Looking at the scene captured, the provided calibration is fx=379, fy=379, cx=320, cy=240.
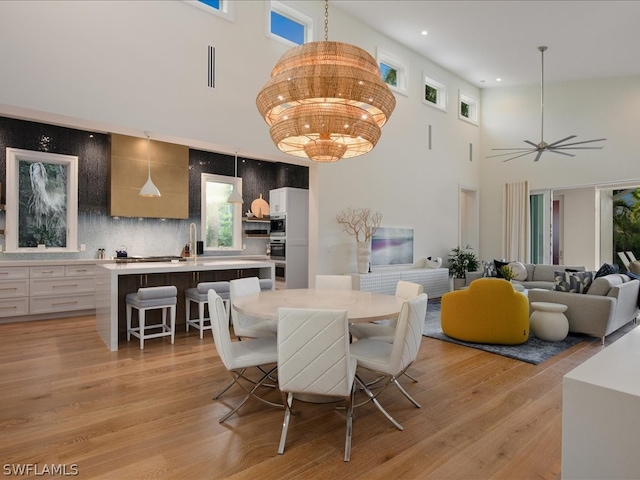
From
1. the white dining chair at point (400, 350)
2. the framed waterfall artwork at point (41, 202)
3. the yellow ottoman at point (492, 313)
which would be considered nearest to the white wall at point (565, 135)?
the yellow ottoman at point (492, 313)

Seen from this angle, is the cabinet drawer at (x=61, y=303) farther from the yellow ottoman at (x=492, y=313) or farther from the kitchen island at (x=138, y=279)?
the yellow ottoman at (x=492, y=313)

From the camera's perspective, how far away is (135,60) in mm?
4496

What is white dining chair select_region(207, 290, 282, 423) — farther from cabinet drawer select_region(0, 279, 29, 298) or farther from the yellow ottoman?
cabinet drawer select_region(0, 279, 29, 298)

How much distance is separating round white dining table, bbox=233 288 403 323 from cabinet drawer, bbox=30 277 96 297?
3995mm

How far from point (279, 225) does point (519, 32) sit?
5313 mm

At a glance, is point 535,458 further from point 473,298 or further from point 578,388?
point 473,298

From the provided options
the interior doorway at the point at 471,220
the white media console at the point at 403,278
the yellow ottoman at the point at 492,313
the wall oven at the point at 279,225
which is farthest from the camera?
the interior doorway at the point at 471,220

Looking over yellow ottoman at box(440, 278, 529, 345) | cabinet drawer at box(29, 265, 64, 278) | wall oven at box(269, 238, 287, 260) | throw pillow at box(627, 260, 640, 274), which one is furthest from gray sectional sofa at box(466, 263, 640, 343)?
cabinet drawer at box(29, 265, 64, 278)

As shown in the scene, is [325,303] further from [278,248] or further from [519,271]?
[519,271]

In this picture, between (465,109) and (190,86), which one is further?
(465,109)

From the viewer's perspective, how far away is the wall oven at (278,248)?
24.2 ft

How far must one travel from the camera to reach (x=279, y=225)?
7578mm

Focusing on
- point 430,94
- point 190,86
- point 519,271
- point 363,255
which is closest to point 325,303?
point 190,86

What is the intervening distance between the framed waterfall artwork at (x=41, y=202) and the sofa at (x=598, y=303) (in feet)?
23.5
